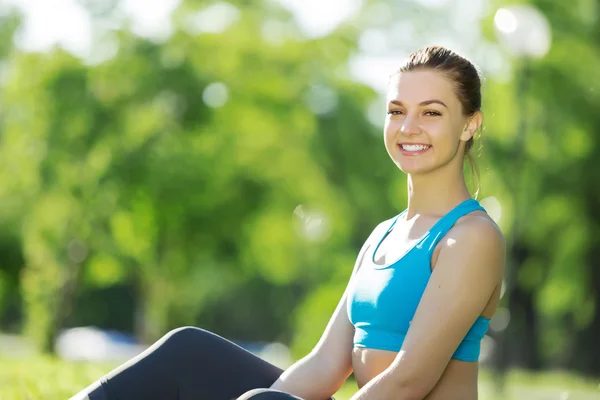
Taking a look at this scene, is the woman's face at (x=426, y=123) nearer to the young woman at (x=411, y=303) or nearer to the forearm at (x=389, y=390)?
the young woman at (x=411, y=303)

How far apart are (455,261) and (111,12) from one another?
1747 centimetres

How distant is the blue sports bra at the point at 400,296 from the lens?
265cm

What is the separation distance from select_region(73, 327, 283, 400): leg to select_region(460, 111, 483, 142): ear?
1.01 m

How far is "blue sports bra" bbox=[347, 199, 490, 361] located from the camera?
2646 mm

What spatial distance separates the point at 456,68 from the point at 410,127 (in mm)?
223

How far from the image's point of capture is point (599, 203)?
18.7m

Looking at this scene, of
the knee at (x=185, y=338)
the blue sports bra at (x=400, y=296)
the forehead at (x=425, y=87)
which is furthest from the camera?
the knee at (x=185, y=338)

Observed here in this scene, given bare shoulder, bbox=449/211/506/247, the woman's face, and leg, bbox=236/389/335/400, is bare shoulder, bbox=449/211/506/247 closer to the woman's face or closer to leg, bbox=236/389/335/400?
the woman's face

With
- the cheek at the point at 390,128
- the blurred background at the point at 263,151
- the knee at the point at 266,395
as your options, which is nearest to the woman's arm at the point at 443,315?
the knee at the point at 266,395

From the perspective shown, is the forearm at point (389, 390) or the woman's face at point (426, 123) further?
the woman's face at point (426, 123)

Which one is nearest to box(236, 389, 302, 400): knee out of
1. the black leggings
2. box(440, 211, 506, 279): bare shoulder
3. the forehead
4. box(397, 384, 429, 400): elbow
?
box(397, 384, 429, 400): elbow

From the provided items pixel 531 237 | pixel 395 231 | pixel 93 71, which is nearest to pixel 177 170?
pixel 93 71

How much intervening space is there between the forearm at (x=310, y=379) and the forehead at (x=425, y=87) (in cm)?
92

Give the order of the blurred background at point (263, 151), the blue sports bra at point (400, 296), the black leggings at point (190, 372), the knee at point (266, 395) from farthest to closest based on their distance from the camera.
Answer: the blurred background at point (263, 151) → the black leggings at point (190, 372) → the blue sports bra at point (400, 296) → the knee at point (266, 395)
